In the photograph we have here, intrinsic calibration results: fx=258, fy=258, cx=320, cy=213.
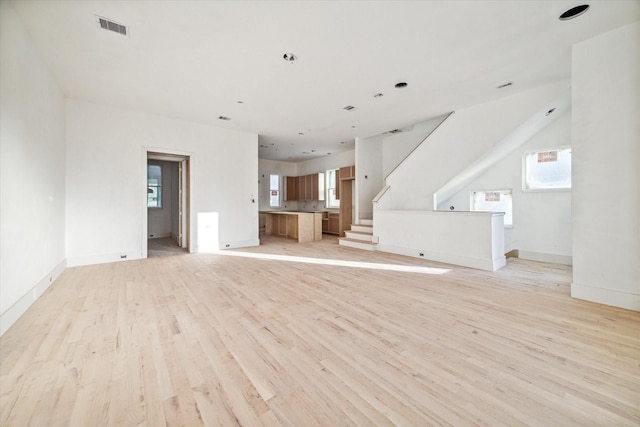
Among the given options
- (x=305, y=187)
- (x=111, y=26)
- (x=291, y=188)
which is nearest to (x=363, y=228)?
(x=305, y=187)

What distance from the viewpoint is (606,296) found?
9.96ft

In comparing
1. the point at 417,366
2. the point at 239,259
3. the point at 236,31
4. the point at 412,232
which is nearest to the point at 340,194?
the point at 412,232

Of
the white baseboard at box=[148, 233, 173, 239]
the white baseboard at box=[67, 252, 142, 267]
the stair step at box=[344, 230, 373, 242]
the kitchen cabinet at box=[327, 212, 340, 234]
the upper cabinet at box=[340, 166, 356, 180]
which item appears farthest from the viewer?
the kitchen cabinet at box=[327, 212, 340, 234]

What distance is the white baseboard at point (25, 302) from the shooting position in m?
2.38

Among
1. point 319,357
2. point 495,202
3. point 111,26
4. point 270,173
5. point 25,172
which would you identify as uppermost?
point 111,26

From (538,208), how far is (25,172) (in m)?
8.36

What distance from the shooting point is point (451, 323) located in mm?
2512

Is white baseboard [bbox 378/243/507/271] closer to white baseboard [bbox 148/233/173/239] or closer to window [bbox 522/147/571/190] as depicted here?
window [bbox 522/147/571/190]

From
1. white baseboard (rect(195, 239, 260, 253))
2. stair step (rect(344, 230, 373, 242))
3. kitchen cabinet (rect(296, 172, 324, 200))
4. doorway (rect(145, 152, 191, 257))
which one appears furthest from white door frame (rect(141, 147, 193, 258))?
kitchen cabinet (rect(296, 172, 324, 200))

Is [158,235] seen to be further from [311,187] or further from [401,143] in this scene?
[401,143]

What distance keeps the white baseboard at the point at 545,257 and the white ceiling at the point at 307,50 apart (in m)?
3.34

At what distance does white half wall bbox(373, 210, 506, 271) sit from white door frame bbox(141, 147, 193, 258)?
4.73m

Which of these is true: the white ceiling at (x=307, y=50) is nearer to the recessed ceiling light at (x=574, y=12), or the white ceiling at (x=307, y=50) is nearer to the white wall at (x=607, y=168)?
the recessed ceiling light at (x=574, y=12)

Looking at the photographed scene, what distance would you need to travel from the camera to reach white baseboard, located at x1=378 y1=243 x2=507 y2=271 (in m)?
4.64
